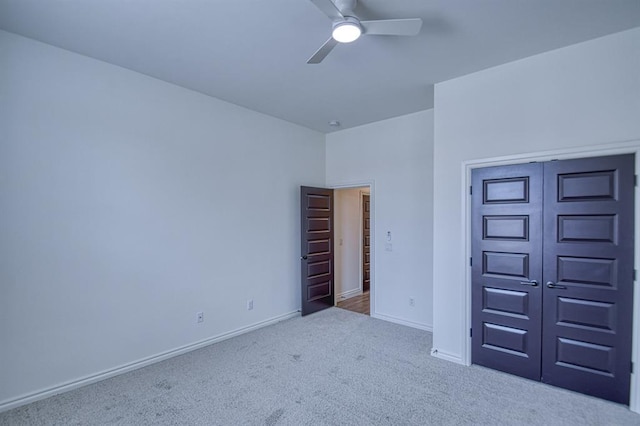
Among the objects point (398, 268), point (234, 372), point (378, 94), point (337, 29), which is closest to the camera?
point (337, 29)

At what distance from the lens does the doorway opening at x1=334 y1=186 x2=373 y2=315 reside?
5.68 metres

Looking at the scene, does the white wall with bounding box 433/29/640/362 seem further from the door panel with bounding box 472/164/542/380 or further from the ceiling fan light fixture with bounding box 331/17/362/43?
the ceiling fan light fixture with bounding box 331/17/362/43

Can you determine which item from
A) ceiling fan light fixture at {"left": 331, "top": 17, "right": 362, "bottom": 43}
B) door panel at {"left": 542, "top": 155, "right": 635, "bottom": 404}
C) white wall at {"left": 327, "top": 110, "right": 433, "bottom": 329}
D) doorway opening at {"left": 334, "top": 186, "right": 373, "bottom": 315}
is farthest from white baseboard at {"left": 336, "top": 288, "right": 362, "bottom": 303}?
ceiling fan light fixture at {"left": 331, "top": 17, "right": 362, "bottom": 43}

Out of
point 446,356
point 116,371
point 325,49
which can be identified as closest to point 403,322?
point 446,356

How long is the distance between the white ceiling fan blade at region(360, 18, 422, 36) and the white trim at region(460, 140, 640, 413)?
5.38 ft

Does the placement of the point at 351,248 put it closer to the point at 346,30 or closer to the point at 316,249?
the point at 316,249

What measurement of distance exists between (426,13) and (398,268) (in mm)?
3240

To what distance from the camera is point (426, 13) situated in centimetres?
225

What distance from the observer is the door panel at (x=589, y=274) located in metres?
2.48

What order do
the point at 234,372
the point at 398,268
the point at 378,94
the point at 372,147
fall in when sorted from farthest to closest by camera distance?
the point at 372,147 → the point at 398,268 → the point at 378,94 → the point at 234,372

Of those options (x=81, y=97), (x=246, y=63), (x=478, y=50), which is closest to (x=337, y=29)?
(x=246, y=63)

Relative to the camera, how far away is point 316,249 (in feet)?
16.3

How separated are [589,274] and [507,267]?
1.97 feet

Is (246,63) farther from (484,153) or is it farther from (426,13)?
(484,153)
